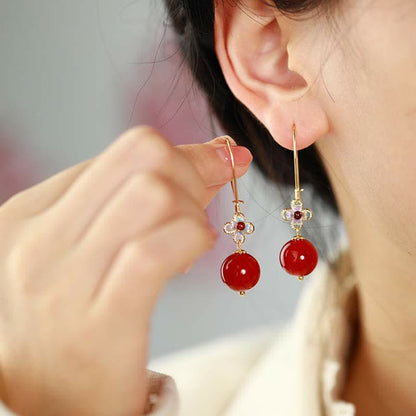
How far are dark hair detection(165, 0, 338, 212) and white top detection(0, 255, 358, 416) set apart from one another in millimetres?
182

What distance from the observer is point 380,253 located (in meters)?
1.10

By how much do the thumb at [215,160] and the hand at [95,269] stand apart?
55mm

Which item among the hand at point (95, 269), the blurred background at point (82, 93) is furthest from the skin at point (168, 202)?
the blurred background at point (82, 93)

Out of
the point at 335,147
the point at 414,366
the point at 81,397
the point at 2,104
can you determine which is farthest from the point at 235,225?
the point at 2,104

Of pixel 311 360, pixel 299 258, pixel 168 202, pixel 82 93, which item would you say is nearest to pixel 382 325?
pixel 311 360

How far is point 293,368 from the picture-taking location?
128 centimetres

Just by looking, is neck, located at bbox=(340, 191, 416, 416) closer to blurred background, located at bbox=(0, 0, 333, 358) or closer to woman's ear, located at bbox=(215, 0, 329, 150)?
woman's ear, located at bbox=(215, 0, 329, 150)

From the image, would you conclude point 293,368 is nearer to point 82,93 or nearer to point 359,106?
point 359,106

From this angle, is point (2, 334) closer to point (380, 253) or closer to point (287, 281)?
point (380, 253)

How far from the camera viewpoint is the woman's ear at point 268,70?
938 mm

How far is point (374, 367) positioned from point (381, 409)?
7 cm

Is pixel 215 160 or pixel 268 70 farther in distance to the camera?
pixel 268 70

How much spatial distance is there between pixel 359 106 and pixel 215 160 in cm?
20

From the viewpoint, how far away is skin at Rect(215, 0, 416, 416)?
851 millimetres
